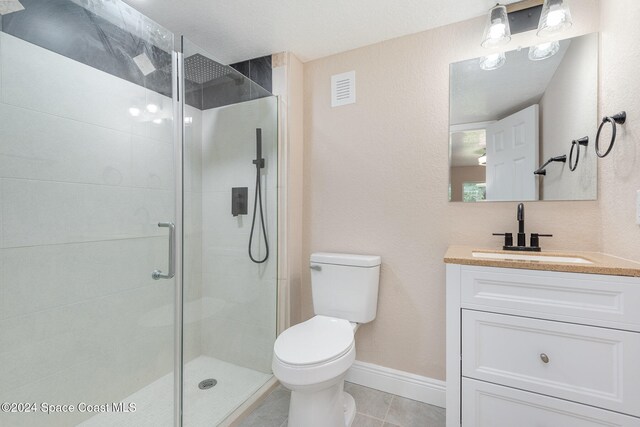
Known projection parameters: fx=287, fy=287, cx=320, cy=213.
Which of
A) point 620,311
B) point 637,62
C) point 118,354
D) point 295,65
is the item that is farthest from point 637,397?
point 295,65

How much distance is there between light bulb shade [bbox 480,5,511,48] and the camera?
4.61ft

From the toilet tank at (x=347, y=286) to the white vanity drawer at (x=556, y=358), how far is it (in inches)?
23.8

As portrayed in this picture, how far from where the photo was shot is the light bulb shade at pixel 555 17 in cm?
131

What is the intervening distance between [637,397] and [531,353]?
291 mm

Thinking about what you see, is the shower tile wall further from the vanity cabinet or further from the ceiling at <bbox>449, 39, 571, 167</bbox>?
the ceiling at <bbox>449, 39, 571, 167</bbox>

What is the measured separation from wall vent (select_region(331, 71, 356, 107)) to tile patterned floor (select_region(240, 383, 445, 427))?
72.9 inches

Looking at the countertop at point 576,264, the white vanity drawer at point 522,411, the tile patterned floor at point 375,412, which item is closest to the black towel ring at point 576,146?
the countertop at point 576,264

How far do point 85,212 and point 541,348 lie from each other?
2.02m

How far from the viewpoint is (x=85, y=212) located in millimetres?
1352

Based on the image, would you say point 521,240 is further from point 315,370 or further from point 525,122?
point 315,370

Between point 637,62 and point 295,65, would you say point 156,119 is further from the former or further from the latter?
point 637,62

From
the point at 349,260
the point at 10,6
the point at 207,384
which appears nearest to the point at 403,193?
the point at 349,260

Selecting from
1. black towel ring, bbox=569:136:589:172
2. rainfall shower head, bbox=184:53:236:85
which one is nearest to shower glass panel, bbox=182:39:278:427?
rainfall shower head, bbox=184:53:236:85

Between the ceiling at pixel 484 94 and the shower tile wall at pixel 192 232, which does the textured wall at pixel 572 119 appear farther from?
the shower tile wall at pixel 192 232
